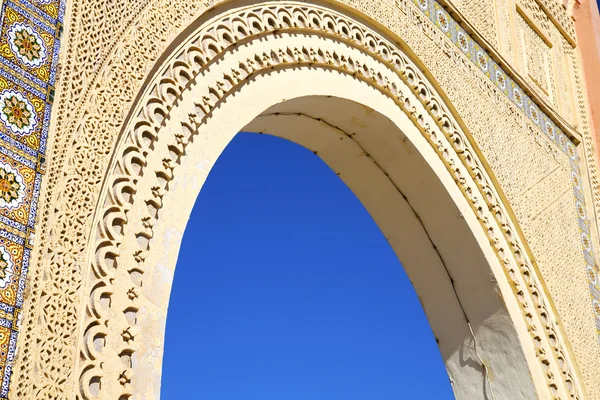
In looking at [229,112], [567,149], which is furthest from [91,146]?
[567,149]

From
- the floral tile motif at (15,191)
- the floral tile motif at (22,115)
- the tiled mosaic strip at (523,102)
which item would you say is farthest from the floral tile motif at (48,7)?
the tiled mosaic strip at (523,102)

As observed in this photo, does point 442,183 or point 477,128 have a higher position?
point 477,128

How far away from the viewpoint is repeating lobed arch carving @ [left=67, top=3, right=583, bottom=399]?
5.52 feet

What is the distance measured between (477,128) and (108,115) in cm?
172

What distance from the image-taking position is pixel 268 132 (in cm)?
285

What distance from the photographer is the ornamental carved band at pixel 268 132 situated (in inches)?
62.9

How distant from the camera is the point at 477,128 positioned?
3172 mm

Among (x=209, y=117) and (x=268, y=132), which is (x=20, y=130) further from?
(x=268, y=132)

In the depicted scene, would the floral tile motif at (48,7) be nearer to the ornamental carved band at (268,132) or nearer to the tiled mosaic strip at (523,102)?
the ornamental carved band at (268,132)

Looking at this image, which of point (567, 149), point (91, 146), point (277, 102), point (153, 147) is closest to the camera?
point (91, 146)

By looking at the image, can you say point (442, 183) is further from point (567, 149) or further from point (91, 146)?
point (91, 146)

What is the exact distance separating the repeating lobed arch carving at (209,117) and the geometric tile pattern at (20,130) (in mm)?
149

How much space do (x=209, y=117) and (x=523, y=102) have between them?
1864mm

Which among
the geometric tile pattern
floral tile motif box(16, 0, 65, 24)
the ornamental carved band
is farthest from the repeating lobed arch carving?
floral tile motif box(16, 0, 65, 24)
